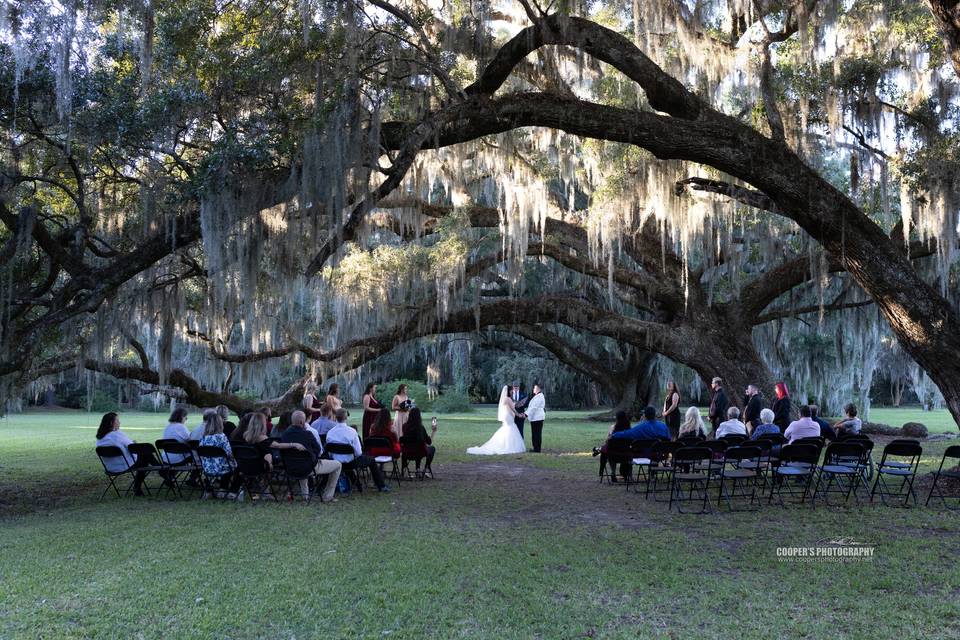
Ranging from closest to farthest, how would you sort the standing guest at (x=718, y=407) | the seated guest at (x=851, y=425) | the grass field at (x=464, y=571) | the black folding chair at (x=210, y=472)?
the grass field at (x=464, y=571), the black folding chair at (x=210, y=472), the seated guest at (x=851, y=425), the standing guest at (x=718, y=407)

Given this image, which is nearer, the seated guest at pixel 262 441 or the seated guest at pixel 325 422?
the seated guest at pixel 262 441

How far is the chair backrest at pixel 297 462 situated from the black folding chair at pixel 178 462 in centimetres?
145

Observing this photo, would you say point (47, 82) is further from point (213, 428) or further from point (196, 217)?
point (213, 428)

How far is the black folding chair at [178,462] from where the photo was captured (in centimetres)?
823

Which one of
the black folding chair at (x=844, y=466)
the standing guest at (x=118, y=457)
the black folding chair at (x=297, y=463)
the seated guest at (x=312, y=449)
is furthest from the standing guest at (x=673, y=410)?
the standing guest at (x=118, y=457)

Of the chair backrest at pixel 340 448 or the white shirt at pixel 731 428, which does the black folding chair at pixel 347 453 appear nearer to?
the chair backrest at pixel 340 448

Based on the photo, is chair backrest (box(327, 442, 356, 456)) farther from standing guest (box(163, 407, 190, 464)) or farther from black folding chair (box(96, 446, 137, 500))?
black folding chair (box(96, 446, 137, 500))

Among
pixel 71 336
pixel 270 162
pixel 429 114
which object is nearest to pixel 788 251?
pixel 429 114

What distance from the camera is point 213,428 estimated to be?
8047 millimetres

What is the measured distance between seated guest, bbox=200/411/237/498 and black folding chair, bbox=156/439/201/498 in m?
0.35

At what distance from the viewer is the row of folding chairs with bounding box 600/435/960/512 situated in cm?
720

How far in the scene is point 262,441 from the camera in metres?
7.83

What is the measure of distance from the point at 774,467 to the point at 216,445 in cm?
582

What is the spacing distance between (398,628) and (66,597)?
2.06 meters
